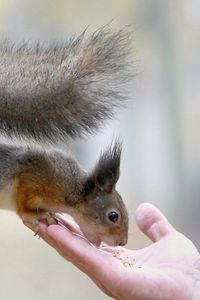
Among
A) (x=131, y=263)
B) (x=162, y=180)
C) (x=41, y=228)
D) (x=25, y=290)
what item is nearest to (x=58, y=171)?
(x=41, y=228)

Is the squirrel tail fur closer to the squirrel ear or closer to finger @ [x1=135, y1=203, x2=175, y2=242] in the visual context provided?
the squirrel ear

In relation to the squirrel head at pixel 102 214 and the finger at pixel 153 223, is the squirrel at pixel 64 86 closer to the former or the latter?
the squirrel head at pixel 102 214

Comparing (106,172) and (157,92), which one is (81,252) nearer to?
(106,172)

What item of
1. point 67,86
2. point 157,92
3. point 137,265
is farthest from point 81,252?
point 157,92

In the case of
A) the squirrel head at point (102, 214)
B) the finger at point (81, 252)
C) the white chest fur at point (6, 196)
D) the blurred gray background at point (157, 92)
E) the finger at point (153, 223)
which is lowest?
the finger at point (81, 252)

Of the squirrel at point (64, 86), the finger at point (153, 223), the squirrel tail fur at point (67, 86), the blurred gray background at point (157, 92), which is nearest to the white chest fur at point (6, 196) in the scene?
the squirrel at point (64, 86)

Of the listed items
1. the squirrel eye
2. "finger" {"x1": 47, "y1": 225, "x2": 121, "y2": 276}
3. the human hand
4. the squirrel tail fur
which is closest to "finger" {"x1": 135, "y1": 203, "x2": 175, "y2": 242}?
the human hand
